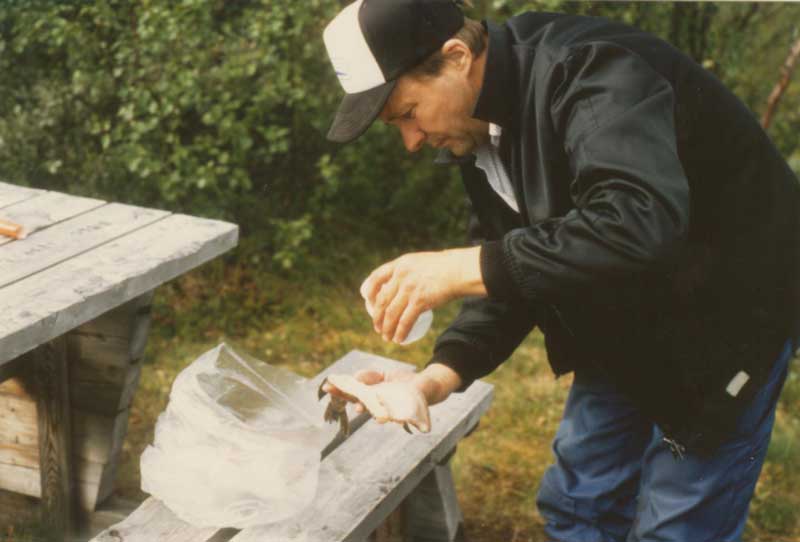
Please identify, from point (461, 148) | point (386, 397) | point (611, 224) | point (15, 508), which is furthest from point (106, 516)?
point (611, 224)

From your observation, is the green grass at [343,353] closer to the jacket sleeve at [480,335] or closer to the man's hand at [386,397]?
the jacket sleeve at [480,335]

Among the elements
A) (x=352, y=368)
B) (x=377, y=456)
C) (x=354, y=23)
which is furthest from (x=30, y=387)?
(x=354, y=23)

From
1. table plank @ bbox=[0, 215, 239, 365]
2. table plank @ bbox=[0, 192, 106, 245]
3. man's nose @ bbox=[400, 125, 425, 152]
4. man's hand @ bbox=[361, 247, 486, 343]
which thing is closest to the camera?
man's hand @ bbox=[361, 247, 486, 343]

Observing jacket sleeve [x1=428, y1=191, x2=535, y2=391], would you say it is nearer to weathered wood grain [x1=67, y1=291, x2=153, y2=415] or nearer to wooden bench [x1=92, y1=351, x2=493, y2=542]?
wooden bench [x1=92, y1=351, x2=493, y2=542]

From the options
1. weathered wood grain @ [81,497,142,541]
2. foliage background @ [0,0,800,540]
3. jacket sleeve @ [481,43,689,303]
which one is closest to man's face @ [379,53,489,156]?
jacket sleeve @ [481,43,689,303]

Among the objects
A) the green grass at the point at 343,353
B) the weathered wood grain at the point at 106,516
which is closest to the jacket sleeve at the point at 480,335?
the green grass at the point at 343,353

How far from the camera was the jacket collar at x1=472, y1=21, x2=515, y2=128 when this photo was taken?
1.93m

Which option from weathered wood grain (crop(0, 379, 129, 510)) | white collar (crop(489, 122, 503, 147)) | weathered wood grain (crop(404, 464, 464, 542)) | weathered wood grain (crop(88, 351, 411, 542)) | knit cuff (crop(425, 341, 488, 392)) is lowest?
weathered wood grain (crop(404, 464, 464, 542))

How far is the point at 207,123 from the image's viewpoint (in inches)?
170

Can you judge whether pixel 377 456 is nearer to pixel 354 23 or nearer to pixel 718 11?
pixel 354 23

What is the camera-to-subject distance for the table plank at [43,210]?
265 cm

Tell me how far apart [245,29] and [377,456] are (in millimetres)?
2602

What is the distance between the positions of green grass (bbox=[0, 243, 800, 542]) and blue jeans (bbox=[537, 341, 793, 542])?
0.62 meters

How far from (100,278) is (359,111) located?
2.55 ft
